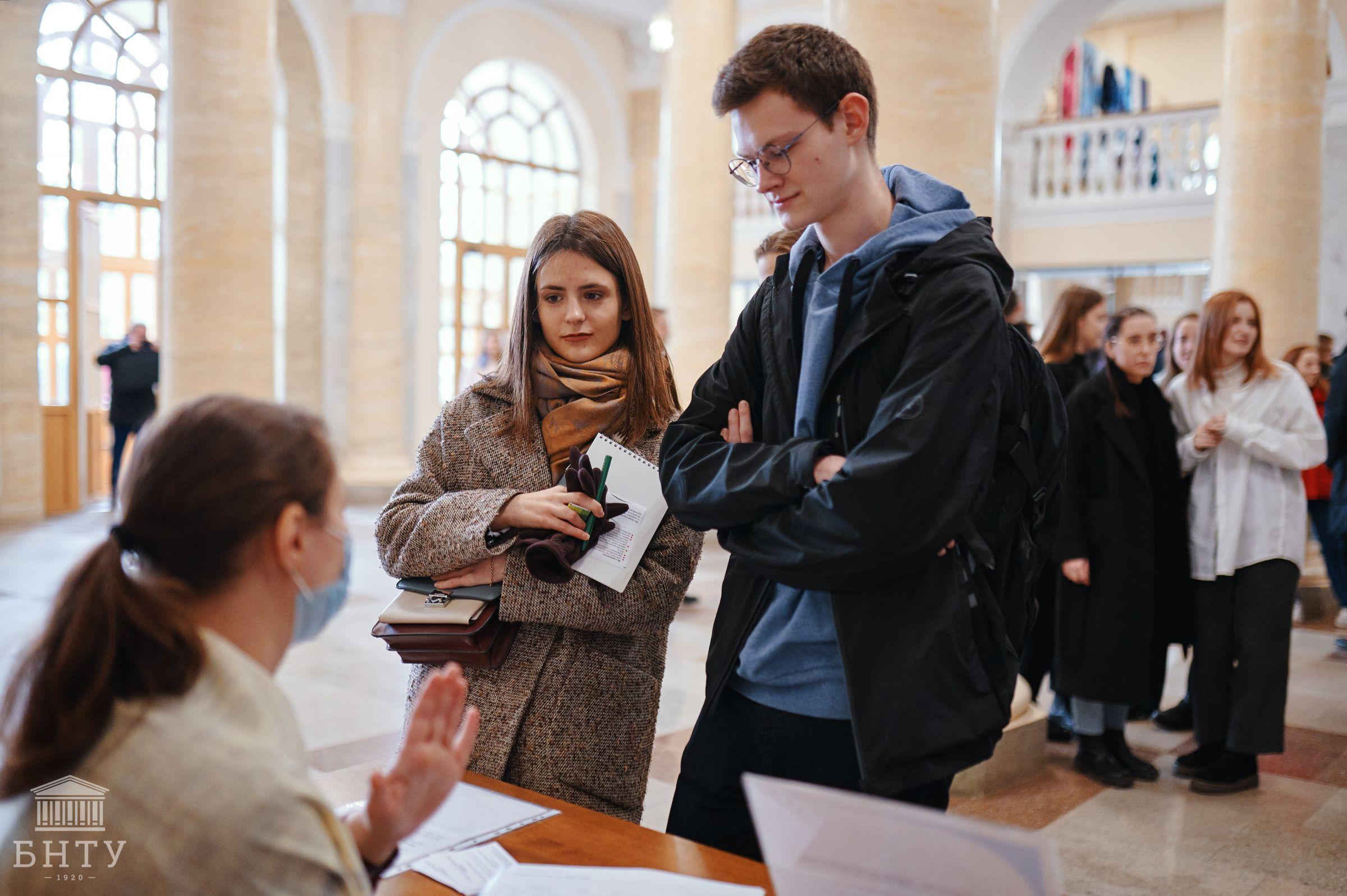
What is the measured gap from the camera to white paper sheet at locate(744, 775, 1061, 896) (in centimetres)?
90

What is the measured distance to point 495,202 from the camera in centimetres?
1473

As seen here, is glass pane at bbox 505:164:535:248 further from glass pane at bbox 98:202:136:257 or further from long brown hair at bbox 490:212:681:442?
long brown hair at bbox 490:212:681:442

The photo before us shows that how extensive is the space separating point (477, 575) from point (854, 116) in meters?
1.03

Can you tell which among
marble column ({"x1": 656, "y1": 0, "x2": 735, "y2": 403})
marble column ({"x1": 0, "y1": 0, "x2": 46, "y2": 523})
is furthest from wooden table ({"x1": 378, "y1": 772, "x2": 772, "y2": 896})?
marble column ({"x1": 0, "y1": 0, "x2": 46, "y2": 523})

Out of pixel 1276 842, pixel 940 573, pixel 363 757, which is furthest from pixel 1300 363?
pixel 940 573

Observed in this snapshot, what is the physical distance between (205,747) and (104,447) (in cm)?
1230

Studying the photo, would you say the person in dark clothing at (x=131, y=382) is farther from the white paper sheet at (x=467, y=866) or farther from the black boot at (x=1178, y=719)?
the white paper sheet at (x=467, y=866)

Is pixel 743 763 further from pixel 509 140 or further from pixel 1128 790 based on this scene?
pixel 509 140

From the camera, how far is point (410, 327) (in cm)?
1351

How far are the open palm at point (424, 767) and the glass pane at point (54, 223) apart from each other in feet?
36.8

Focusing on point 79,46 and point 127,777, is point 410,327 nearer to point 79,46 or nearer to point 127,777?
point 79,46

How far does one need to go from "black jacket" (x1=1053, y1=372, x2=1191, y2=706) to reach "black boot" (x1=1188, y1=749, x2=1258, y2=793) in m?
0.30

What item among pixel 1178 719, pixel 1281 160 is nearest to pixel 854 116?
pixel 1178 719

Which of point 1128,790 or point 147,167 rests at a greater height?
point 147,167
